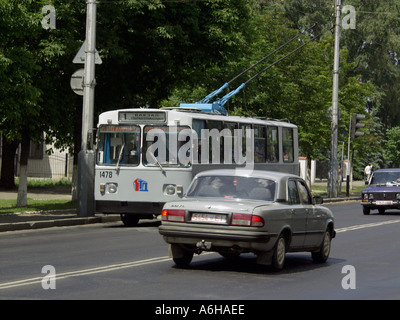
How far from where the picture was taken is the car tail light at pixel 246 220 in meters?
12.3

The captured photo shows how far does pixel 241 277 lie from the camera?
12195 millimetres

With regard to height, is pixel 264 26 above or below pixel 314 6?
below

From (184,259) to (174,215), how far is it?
89cm

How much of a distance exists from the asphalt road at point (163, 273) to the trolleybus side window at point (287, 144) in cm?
1182

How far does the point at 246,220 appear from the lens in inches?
486

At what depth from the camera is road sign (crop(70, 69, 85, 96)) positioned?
973 inches

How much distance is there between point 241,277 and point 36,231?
940cm

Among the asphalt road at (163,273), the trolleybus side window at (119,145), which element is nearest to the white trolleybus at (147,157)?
the trolleybus side window at (119,145)

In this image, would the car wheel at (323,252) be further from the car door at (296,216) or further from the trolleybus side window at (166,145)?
the trolleybus side window at (166,145)

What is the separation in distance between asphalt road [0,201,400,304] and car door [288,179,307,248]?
0.46m

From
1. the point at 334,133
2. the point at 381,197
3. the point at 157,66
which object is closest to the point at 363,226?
the point at 381,197

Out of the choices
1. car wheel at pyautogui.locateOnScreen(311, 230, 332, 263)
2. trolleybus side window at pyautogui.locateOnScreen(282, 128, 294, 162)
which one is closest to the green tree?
A: trolleybus side window at pyautogui.locateOnScreen(282, 128, 294, 162)
